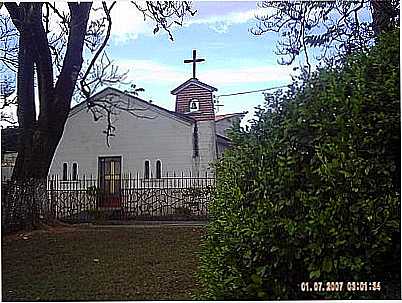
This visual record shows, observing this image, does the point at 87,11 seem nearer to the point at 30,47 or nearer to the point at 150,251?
the point at 30,47

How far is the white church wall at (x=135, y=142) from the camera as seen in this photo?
6.73 ft

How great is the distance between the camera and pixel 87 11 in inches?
80.1

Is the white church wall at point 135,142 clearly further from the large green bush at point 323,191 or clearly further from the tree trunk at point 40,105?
the large green bush at point 323,191

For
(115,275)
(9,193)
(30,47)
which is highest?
(30,47)

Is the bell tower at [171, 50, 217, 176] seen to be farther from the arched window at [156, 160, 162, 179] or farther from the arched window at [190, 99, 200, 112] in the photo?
the arched window at [156, 160, 162, 179]

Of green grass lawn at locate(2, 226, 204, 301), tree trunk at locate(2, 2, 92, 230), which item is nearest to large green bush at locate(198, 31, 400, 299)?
green grass lawn at locate(2, 226, 204, 301)

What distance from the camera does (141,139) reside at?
6.75 ft

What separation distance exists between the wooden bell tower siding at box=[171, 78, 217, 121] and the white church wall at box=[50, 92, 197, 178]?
5 cm

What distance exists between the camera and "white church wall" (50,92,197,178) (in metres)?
2.05

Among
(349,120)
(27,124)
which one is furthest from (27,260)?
(349,120)

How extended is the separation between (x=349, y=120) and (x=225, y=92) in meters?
0.44

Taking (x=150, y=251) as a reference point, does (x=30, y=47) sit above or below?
above

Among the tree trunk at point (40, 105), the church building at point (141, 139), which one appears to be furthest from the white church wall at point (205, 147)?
the tree trunk at point (40, 105)

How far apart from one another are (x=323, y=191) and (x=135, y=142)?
688 mm
